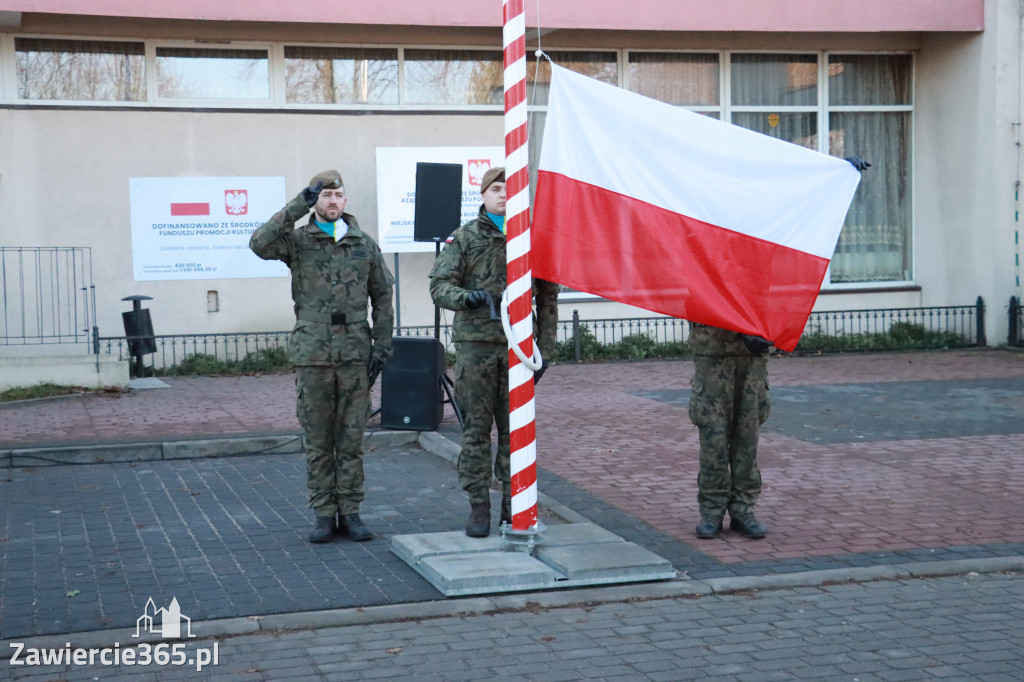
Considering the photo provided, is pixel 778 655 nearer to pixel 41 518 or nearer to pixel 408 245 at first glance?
pixel 41 518

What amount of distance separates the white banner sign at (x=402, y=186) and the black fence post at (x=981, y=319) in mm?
8200

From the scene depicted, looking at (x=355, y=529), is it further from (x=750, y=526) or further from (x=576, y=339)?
(x=576, y=339)

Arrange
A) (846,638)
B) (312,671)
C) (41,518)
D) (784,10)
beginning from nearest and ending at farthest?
(312,671) → (846,638) → (41,518) → (784,10)

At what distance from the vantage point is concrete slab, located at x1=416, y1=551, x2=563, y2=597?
6000 millimetres

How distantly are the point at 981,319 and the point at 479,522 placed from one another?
14.6m

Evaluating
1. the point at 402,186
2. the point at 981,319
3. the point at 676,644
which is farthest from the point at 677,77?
the point at 676,644

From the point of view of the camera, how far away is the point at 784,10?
712 inches

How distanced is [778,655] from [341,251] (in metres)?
3.53

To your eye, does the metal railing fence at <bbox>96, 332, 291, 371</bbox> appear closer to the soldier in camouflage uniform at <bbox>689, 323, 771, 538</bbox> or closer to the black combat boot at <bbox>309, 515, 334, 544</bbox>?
the black combat boot at <bbox>309, 515, 334, 544</bbox>

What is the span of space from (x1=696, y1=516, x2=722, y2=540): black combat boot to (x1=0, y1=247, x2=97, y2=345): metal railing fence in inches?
449

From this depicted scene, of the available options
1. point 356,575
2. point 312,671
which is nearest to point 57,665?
point 312,671

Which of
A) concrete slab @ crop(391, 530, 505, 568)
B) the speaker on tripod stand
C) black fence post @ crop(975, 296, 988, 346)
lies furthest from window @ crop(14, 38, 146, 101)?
black fence post @ crop(975, 296, 988, 346)

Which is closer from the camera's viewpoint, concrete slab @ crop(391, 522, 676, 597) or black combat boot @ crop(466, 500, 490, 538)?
concrete slab @ crop(391, 522, 676, 597)

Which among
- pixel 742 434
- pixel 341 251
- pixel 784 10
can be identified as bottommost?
pixel 742 434
